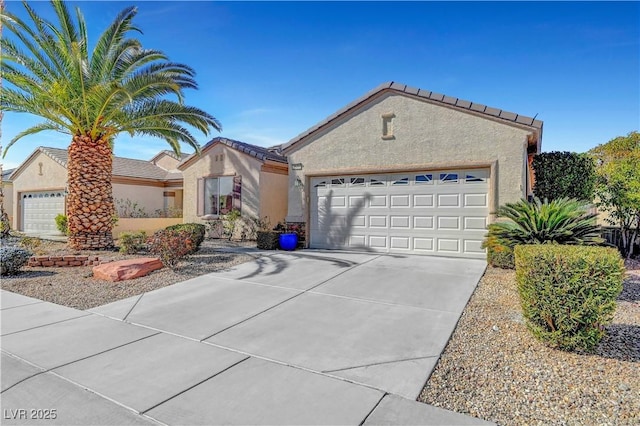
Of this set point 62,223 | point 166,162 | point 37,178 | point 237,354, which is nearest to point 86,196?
point 62,223

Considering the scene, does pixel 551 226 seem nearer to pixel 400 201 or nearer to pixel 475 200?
pixel 475 200

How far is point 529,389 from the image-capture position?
3.36 metres

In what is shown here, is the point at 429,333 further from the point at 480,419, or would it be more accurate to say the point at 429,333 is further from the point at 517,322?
the point at 480,419

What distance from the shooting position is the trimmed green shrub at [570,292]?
3.83 meters

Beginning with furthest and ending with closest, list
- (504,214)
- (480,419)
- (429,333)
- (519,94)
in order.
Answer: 1. (519,94)
2. (504,214)
3. (429,333)
4. (480,419)

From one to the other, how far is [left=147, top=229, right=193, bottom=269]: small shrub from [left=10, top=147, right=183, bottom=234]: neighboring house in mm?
12154

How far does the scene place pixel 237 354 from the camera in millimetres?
4246

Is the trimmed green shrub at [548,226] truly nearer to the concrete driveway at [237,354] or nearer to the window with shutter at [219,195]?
the concrete driveway at [237,354]

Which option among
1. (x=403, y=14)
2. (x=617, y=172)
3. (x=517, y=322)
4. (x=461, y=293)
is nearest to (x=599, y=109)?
(x=617, y=172)

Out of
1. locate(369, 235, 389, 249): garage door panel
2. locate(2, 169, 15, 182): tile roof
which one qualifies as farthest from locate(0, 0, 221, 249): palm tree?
locate(2, 169, 15, 182): tile roof

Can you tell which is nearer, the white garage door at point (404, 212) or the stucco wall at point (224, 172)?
the white garage door at point (404, 212)

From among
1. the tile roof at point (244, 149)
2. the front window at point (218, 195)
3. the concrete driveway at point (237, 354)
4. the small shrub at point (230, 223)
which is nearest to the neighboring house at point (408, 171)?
the tile roof at point (244, 149)

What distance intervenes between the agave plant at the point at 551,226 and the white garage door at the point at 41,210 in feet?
72.4

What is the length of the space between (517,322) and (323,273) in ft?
14.3
